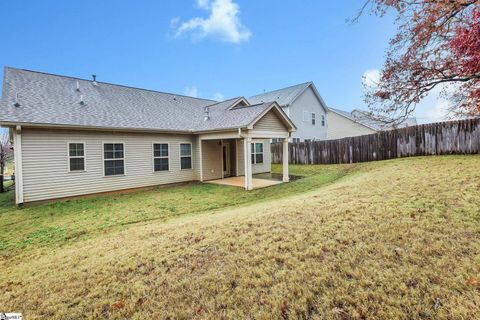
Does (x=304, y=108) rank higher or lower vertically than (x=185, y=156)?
higher

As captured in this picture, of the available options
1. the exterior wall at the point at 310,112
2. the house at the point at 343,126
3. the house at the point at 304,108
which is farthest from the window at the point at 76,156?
the house at the point at 343,126

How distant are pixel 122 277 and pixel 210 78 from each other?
31785 millimetres

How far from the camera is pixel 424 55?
6730mm

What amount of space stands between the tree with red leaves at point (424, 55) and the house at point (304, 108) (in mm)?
16596

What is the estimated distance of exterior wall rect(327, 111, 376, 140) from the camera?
27.4 metres

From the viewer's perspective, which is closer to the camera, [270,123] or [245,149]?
[245,149]

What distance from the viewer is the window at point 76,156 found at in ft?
33.0

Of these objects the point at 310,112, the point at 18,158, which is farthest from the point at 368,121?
the point at 18,158

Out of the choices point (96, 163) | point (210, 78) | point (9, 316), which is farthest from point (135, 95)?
point (210, 78)

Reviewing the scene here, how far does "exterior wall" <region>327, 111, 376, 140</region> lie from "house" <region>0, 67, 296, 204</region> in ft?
56.7

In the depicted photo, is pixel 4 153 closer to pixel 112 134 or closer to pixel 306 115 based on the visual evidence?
pixel 112 134

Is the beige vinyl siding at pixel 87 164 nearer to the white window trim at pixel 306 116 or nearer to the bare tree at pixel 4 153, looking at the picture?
the bare tree at pixel 4 153

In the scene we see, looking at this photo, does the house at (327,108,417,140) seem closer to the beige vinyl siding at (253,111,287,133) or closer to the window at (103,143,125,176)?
the beige vinyl siding at (253,111,287,133)

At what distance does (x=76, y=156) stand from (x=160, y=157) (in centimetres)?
382
